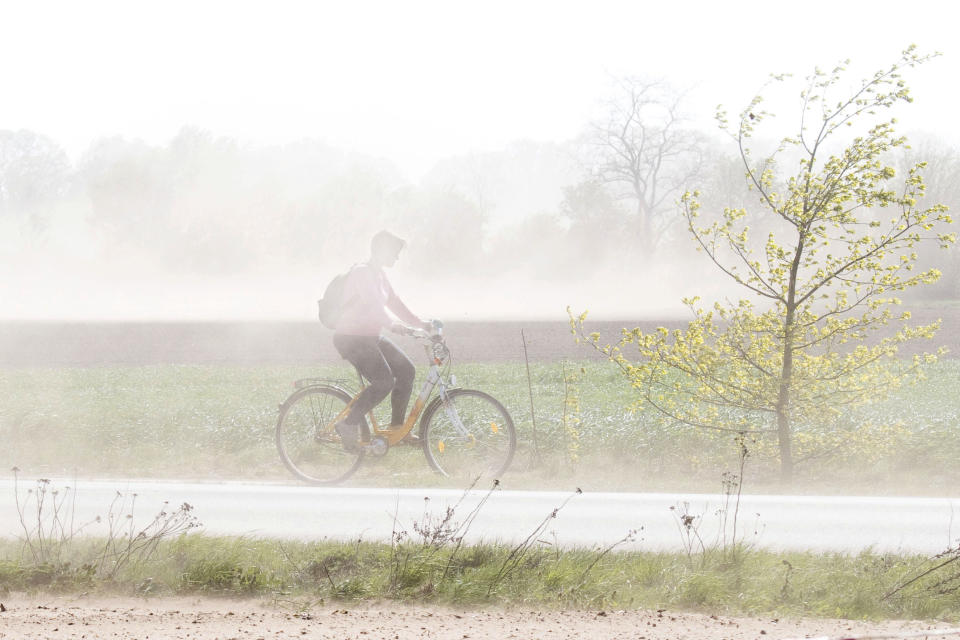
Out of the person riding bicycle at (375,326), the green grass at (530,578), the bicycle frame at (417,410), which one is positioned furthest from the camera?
the bicycle frame at (417,410)

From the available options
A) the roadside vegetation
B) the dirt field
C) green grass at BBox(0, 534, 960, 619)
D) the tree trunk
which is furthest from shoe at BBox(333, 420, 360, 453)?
the dirt field

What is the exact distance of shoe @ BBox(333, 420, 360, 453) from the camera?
8672mm

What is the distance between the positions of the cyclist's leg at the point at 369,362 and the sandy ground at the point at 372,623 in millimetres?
2759

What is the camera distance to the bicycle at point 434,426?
27.9ft

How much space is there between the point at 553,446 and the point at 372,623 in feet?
17.4

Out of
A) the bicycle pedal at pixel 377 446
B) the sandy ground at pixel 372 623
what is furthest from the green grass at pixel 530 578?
the bicycle pedal at pixel 377 446

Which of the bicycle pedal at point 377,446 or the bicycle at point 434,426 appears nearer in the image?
the bicycle at point 434,426

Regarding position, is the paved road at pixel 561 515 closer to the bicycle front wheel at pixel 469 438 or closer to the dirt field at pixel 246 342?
the bicycle front wheel at pixel 469 438

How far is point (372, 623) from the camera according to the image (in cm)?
543

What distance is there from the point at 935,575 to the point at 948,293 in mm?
36848

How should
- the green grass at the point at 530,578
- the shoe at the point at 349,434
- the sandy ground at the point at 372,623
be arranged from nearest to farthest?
the sandy ground at the point at 372,623, the green grass at the point at 530,578, the shoe at the point at 349,434

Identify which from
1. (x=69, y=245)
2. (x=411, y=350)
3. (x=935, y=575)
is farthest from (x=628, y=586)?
(x=69, y=245)

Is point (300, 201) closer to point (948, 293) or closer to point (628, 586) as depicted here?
point (948, 293)

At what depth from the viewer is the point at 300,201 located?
40625 mm
